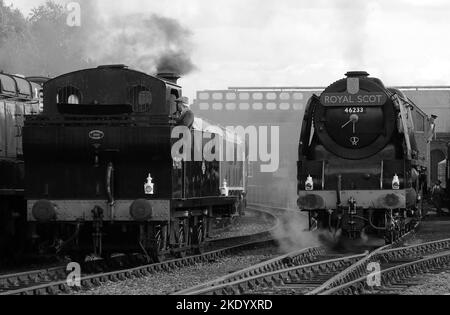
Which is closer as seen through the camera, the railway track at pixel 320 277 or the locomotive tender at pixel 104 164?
the railway track at pixel 320 277

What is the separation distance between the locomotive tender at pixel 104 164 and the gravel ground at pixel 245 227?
8.76 metres

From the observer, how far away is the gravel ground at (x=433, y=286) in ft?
38.7

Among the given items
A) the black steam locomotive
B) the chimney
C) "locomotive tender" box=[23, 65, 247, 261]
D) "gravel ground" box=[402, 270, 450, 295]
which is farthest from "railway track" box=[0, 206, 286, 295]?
the chimney

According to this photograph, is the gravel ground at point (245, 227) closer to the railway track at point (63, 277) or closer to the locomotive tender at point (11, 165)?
the railway track at point (63, 277)

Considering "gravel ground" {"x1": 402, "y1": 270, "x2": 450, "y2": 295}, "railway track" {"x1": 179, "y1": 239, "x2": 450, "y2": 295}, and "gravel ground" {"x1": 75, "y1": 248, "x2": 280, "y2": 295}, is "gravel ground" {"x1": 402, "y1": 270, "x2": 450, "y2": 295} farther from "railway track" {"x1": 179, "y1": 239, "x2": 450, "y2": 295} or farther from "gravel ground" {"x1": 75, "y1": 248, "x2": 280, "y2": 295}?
"gravel ground" {"x1": 75, "y1": 248, "x2": 280, "y2": 295}

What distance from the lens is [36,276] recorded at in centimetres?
1331

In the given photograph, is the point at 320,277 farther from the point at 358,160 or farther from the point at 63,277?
the point at 358,160

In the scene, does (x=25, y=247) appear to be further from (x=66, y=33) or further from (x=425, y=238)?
(x=66, y=33)

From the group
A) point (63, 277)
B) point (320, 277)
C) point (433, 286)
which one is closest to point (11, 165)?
point (63, 277)

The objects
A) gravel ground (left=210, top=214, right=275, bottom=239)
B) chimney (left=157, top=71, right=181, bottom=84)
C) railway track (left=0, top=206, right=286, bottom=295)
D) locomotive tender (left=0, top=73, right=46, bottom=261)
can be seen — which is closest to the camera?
railway track (left=0, top=206, right=286, bottom=295)

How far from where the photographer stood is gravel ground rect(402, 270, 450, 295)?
38.7 ft

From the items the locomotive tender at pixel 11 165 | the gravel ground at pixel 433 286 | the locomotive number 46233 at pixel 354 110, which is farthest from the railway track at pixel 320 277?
the locomotive tender at pixel 11 165

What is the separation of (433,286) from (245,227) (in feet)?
52.7

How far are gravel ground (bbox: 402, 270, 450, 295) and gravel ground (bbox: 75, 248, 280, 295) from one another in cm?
298
